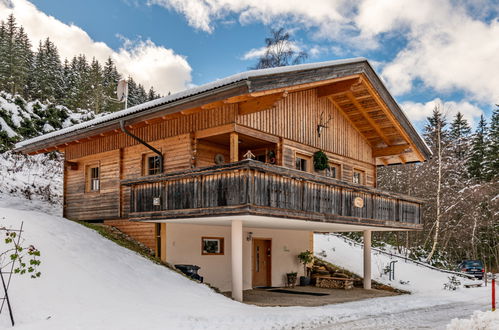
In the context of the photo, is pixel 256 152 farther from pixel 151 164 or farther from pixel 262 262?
pixel 262 262

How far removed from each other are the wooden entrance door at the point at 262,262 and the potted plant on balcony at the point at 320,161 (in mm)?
4014

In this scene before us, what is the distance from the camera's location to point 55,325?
8742mm

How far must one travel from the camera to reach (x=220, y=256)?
1672 centimetres

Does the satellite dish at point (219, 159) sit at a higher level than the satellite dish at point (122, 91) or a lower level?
lower

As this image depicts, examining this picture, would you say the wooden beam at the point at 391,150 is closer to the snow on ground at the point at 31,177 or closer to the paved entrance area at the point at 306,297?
the paved entrance area at the point at 306,297

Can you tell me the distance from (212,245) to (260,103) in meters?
5.67

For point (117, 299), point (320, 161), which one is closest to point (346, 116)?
point (320, 161)

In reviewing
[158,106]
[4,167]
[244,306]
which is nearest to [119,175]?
[158,106]

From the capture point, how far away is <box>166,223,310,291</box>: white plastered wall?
606 inches

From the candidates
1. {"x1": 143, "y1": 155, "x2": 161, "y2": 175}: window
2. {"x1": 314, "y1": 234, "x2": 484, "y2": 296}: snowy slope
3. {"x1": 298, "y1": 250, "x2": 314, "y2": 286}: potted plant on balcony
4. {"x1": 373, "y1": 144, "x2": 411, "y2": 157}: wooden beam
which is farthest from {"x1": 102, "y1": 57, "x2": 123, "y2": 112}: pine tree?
{"x1": 143, "y1": 155, "x2": 161, "y2": 175}: window

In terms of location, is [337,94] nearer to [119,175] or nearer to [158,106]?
[158,106]

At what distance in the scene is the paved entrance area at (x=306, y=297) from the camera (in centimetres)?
1435

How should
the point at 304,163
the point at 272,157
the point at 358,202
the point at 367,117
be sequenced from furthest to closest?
1. the point at 367,117
2. the point at 304,163
3. the point at 272,157
4. the point at 358,202

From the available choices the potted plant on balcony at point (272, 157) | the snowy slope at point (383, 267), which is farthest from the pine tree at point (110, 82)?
the potted plant on balcony at point (272, 157)
